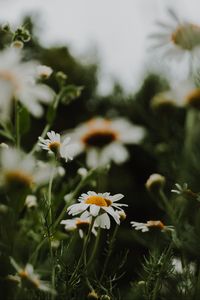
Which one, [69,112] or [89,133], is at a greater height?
[69,112]

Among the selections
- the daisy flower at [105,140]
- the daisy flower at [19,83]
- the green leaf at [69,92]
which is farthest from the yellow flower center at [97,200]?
the green leaf at [69,92]

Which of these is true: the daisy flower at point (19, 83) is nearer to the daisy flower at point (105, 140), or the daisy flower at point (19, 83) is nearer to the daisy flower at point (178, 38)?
the daisy flower at point (105, 140)

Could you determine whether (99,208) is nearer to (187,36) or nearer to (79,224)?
(79,224)

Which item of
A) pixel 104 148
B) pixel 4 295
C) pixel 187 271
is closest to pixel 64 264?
pixel 4 295

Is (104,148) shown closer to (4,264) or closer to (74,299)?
(4,264)

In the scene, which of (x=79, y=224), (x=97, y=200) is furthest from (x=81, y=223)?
(x=97, y=200)

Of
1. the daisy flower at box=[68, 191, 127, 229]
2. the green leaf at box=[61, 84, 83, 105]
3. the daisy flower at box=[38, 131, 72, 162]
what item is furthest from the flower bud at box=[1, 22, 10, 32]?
the daisy flower at box=[68, 191, 127, 229]

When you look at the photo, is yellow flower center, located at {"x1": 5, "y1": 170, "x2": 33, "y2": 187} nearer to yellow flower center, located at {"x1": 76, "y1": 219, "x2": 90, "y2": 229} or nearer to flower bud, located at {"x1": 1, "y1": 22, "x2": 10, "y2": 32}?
yellow flower center, located at {"x1": 76, "y1": 219, "x2": 90, "y2": 229}

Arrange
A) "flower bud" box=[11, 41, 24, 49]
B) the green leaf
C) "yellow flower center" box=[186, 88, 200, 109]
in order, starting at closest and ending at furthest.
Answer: "yellow flower center" box=[186, 88, 200, 109]
"flower bud" box=[11, 41, 24, 49]
the green leaf
